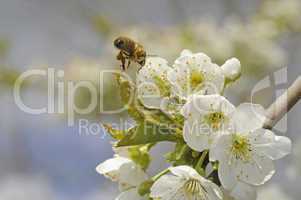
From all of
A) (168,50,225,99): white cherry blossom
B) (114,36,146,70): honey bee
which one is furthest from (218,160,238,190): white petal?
(114,36,146,70): honey bee

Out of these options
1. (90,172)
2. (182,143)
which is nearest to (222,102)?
(182,143)

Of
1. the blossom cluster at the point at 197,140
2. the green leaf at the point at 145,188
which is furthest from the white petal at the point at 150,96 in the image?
the green leaf at the point at 145,188

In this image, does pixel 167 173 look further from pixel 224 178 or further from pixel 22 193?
pixel 22 193

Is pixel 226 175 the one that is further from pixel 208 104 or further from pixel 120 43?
pixel 120 43

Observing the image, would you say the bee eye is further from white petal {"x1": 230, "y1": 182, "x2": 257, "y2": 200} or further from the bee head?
white petal {"x1": 230, "y1": 182, "x2": 257, "y2": 200}

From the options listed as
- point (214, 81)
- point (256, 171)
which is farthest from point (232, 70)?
point (256, 171)
